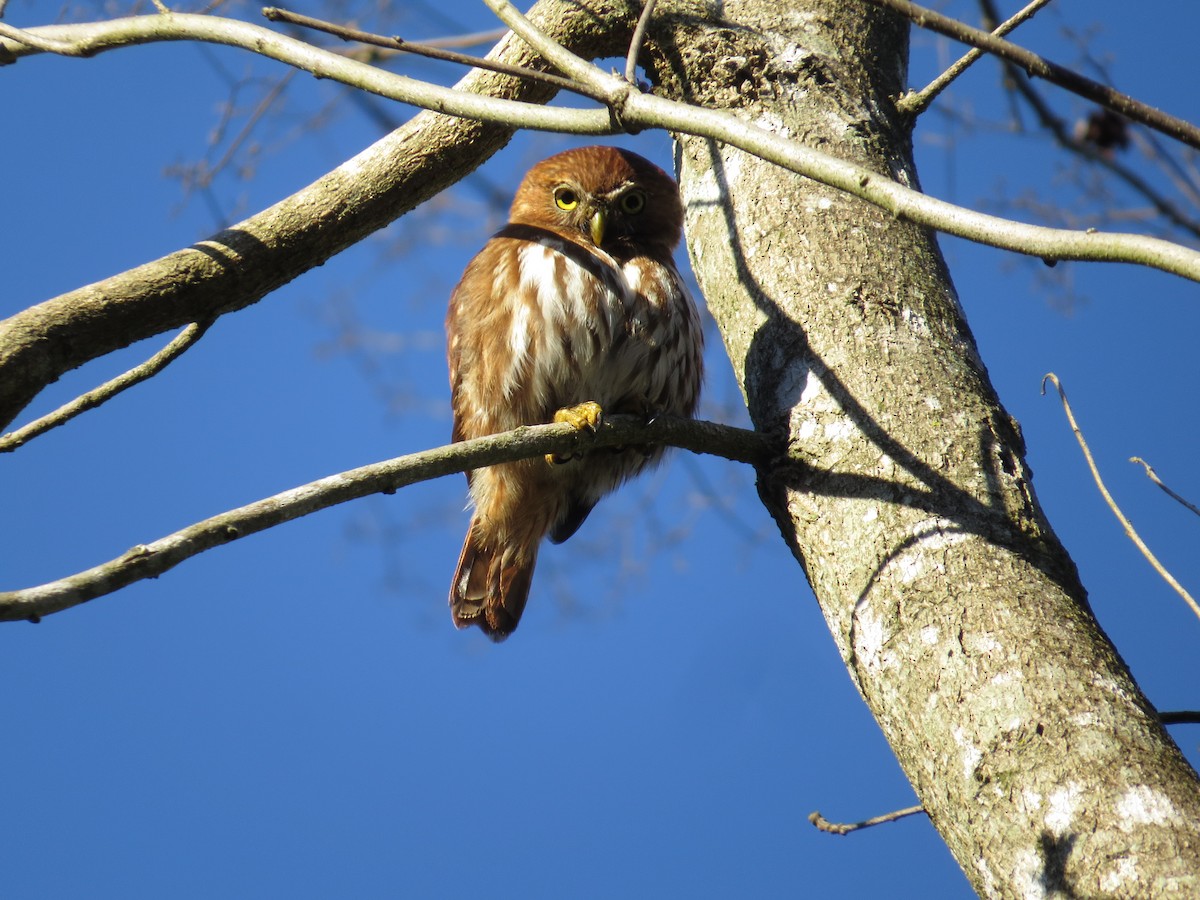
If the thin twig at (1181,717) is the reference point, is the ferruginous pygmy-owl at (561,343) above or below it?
above

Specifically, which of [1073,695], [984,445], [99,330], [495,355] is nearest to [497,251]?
[495,355]

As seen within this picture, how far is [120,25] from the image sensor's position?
2.79 m

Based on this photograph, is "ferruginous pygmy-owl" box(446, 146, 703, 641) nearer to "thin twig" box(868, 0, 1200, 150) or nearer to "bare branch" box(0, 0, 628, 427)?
"bare branch" box(0, 0, 628, 427)

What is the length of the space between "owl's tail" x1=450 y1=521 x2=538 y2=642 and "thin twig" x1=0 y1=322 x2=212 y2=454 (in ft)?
6.94

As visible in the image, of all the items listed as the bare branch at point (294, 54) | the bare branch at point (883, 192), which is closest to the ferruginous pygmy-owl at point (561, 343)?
the bare branch at point (294, 54)

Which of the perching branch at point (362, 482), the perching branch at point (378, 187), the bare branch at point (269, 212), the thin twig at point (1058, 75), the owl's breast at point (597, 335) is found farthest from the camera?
the owl's breast at point (597, 335)

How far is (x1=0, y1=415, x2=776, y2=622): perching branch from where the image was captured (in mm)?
2035

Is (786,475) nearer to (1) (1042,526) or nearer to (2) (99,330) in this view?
(1) (1042,526)

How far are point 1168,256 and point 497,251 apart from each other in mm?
3354

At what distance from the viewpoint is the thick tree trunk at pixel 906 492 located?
2162 mm

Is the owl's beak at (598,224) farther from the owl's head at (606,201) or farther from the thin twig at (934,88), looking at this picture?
the thin twig at (934,88)

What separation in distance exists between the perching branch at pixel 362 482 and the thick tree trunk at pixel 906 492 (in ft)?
Answer: 0.71

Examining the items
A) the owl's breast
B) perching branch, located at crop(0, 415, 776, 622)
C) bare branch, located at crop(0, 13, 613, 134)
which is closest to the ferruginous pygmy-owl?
the owl's breast

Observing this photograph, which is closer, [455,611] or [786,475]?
[786,475]
